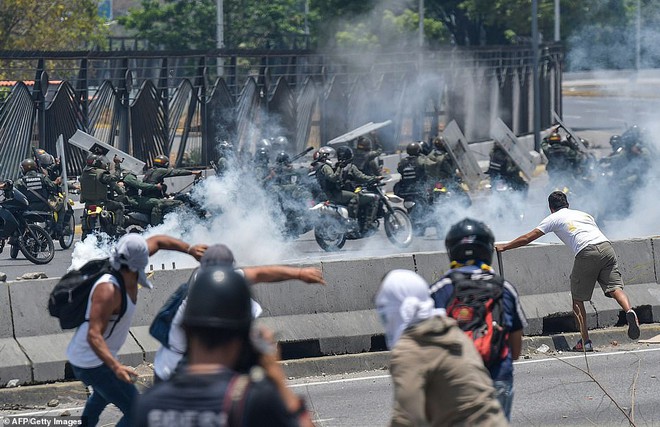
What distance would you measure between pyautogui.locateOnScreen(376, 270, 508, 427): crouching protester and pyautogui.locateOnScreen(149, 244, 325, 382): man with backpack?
3.70 ft

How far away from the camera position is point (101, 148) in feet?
55.9

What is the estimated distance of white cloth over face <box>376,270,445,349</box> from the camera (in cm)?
438

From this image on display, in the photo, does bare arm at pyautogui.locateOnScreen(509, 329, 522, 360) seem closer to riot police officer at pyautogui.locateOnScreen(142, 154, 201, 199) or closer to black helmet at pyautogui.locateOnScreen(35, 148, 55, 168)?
riot police officer at pyautogui.locateOnScreen(142, 154, 201, 199)

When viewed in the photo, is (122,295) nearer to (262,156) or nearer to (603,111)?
(262,156)

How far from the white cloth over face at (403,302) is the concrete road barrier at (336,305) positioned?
516 cm

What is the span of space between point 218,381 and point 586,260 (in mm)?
7661

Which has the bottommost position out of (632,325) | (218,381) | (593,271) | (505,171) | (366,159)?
(632,325)

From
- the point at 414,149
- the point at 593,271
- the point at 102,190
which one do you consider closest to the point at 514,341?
the point at 593,271

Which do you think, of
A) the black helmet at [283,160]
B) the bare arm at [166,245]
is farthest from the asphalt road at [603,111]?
the bare arm at [166,245]

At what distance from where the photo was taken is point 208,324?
10.2ft

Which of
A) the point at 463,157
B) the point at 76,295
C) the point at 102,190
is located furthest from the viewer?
the point at 463,157

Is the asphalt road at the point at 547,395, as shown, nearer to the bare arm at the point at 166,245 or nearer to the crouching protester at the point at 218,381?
the bare arm at the point at 166,245

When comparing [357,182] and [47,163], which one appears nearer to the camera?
[357,182]

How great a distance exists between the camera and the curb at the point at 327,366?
8742mm
